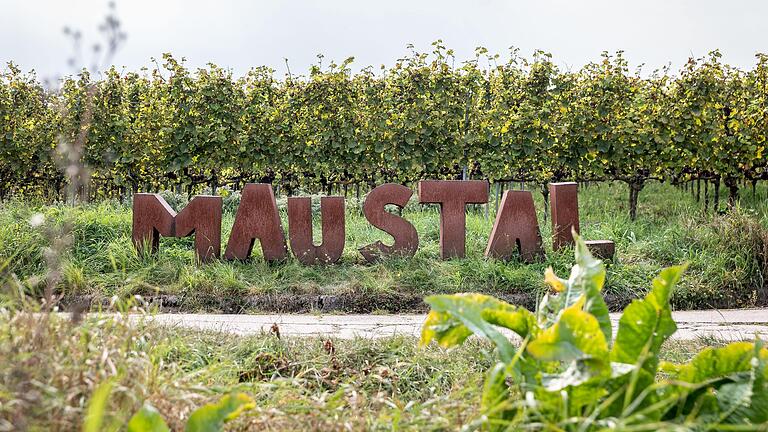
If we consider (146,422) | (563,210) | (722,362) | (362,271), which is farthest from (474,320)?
(563,210)

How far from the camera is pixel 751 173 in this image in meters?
9.71

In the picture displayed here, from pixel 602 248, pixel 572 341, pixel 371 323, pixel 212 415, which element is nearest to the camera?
Result: pixel 212 415

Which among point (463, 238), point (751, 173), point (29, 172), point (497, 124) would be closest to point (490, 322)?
point (463, 238)

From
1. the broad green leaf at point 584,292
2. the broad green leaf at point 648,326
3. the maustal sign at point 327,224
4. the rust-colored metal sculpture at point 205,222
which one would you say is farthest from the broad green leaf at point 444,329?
the rust-colored metal sculpture at point 205,222

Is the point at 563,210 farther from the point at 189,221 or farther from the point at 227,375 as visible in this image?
the point at 227,375

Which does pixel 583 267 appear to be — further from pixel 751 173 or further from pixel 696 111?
pixel 751 173

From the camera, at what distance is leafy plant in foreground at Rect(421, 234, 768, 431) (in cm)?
209

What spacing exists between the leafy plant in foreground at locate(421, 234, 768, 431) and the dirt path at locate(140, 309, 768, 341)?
2137 millimetres

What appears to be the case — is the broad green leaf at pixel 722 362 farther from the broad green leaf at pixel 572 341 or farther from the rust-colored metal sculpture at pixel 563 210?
the rust-colored metal sculpture at pixel 563 210

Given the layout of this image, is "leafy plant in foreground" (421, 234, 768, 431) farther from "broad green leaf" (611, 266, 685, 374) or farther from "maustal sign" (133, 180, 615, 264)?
"maustal sign" (133, 180, 615, 264)

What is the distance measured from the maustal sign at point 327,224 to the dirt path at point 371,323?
4.19 ft

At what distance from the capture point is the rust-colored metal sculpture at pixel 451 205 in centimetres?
696

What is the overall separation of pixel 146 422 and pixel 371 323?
348 centimetres

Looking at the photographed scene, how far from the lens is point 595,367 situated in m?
2.04
